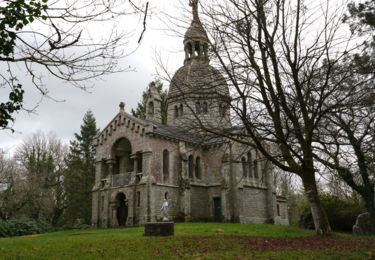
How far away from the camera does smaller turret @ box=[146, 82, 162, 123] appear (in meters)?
40.2

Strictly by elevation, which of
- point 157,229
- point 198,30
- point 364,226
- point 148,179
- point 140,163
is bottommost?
point 364,226

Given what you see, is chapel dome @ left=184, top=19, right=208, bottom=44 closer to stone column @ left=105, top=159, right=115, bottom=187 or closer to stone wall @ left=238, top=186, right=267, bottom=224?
stone wall @ left=238, top=186, right=267, bottom=224

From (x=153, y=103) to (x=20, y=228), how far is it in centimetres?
1882

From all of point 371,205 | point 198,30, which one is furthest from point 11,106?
point 371,205

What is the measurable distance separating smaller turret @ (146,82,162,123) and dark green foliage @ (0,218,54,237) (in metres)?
16.2

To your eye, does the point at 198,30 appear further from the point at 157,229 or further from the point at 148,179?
the point at 148,179

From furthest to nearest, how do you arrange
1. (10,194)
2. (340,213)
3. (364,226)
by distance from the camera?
1. (10,194)
2. (340,213)
3. (364,226)

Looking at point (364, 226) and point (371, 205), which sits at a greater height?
point (371, 205)

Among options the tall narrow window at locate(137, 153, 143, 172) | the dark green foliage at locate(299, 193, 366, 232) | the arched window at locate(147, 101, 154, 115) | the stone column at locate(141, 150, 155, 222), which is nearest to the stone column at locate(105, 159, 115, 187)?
the tall narrow window at locate(137, 153, 143, 172)

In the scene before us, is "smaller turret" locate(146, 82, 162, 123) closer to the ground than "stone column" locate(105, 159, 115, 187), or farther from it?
farther from it

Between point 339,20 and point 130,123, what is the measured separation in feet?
78.2

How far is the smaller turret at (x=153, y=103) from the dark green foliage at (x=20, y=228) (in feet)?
53.1

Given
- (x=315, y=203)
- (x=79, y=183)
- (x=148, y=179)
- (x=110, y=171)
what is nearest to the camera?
(x=315, y=203)

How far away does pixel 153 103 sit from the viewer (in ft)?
134
